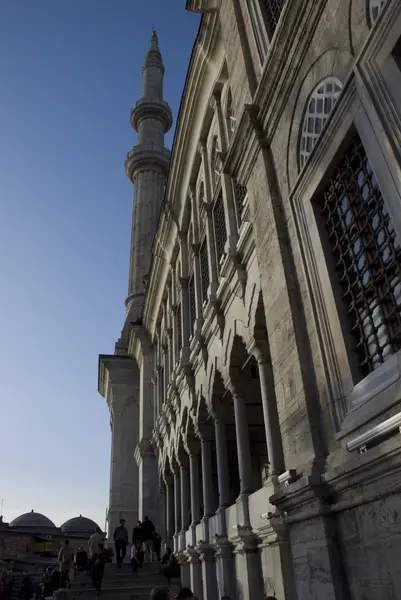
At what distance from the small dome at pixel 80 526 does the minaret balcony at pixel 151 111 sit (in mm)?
30151

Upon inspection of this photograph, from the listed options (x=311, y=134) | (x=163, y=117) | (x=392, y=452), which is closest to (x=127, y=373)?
(x=163, y=117)

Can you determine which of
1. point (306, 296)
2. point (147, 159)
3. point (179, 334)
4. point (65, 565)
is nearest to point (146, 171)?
point (147, 159)

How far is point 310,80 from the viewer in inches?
226

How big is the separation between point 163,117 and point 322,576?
108 feet

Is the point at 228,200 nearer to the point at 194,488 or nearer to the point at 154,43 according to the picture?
the point at 194,488

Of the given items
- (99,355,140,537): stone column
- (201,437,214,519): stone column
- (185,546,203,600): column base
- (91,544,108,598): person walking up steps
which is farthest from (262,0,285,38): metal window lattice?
(99,355,140,537): stone column

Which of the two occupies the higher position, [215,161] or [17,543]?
[215,161]

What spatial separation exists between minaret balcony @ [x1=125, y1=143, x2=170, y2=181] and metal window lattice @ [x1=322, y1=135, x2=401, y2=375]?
26.3 metres

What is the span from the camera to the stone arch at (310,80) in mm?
5055

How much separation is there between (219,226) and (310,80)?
6.08 metres

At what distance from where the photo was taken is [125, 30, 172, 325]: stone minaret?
28.0 meters

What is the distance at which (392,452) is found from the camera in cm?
353

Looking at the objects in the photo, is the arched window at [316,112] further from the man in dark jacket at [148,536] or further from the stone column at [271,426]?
the man in dark jacket at [148,536]

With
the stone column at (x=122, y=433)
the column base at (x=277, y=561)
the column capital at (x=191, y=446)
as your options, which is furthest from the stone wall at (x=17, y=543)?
the column base at (x=277, y=561)
